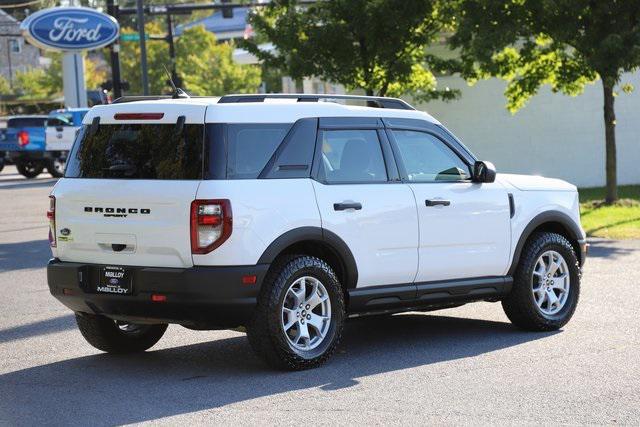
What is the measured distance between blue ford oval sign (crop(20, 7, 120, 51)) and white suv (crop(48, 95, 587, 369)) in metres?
37.0

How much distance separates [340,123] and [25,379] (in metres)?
2.72

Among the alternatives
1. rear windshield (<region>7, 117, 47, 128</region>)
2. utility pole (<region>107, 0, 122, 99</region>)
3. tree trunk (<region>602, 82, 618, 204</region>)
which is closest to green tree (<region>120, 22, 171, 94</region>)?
utility pole (<region>107, 0, 122, 99</region>)

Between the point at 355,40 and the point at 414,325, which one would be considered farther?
the point at 355,40

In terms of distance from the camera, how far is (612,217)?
21.1m

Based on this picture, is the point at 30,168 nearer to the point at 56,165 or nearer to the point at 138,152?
the point at 56,165

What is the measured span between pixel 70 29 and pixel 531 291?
3786cm

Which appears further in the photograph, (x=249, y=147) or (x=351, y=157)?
(x=351, y=157)

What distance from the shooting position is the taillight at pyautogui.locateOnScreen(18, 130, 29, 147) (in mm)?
39312

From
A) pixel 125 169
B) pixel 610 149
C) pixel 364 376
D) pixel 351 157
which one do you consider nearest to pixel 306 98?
pixel 351 157

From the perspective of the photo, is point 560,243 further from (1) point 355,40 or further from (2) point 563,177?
(2) point 563,177

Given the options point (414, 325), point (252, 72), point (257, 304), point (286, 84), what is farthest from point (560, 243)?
point (252, 72)

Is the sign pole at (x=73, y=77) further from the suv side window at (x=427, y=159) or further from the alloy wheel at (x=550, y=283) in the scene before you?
the suv side window at (x=427, y=159)

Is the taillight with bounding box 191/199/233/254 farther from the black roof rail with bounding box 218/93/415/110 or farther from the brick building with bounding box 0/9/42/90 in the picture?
the brick building with bounding box 0/9/42/90

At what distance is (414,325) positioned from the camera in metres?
10.5
